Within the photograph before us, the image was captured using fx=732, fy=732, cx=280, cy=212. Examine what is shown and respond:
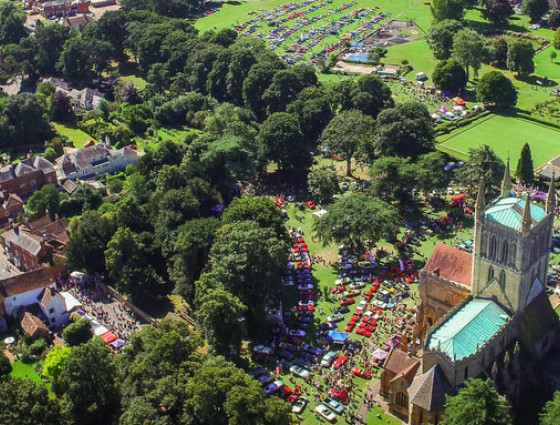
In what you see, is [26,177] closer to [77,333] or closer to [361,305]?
[77,333]

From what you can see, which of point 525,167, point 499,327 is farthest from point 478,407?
point 525,167

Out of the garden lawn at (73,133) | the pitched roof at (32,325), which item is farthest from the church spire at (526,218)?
the garden lawn at (73,133)

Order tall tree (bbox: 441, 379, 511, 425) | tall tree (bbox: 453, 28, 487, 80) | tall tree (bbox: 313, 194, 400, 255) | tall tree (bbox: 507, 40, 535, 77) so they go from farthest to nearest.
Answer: tall tree (bbox: 507, 40, 535, 77) → tall tree (bbox: 453, 28, 487, 80) → tall tree (bbox: 313, 194, 400, 255) → tall tree (bbox: 441, 379, 511, 425)

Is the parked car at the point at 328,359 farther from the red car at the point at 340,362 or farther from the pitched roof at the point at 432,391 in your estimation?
the pitched roof at the point at 432,391

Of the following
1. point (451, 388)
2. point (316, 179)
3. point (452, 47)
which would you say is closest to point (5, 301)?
point (316, 179)

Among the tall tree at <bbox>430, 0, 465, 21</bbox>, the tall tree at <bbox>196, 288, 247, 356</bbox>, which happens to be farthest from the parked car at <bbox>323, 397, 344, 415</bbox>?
the tall tree at <bbox>430, 0, 465, 21</bbox>

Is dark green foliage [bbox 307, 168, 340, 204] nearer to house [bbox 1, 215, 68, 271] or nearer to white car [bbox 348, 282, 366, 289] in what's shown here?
white car [bbox 348, 282, 366, 289]
